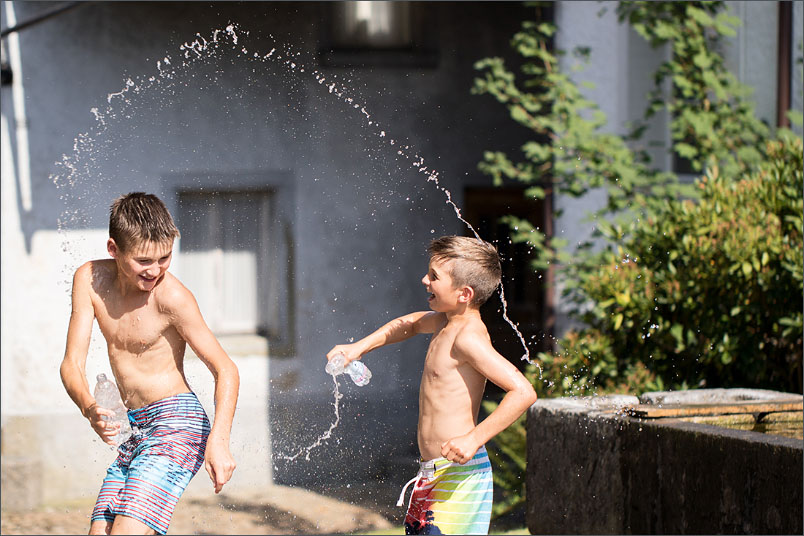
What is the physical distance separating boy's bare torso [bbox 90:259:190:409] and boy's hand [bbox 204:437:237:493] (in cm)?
37

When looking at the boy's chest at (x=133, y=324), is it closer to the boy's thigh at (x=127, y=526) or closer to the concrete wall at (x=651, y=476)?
the boy's thigh at (x=127, y=526)

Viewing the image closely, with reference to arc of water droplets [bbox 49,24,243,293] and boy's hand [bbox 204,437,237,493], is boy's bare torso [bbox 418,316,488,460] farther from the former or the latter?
arc of water droplets [bbox 49,24,243,293]

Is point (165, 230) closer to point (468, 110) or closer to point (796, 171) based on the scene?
point (796, 171)

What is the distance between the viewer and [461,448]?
2863mm

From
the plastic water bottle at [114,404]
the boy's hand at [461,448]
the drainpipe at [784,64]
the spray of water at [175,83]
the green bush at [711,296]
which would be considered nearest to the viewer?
the boy's hand at [461,448]

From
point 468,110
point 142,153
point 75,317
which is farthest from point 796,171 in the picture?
point 142,153

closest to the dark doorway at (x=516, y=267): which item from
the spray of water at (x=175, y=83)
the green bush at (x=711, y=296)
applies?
the spray of water at (x=175, y=83)

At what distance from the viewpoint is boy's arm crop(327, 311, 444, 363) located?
3.25m

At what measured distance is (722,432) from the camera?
12.2ft

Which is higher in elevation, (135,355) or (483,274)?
(483,274)

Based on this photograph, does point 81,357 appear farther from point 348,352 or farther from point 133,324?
point 348,352

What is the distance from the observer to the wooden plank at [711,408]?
14.0ft

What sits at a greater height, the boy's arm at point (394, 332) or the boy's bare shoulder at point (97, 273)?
the boy's bare shoulder at point (97, 273)

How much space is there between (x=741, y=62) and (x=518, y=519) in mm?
4238
